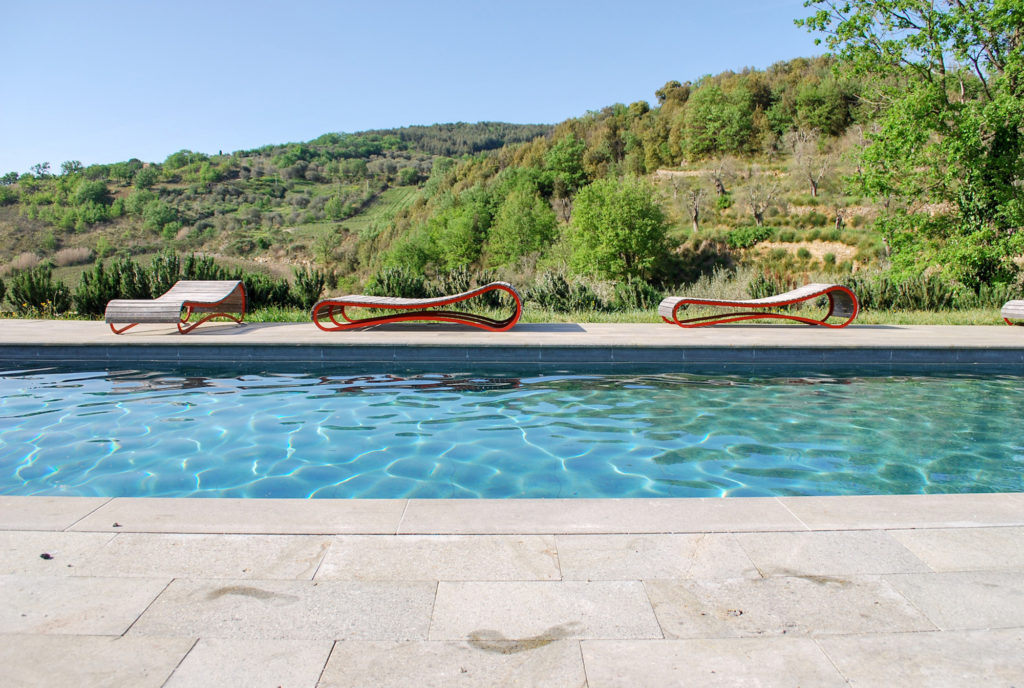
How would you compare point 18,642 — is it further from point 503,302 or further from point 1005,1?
point 1005,1

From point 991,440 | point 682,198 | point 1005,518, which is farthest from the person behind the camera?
point 682,198

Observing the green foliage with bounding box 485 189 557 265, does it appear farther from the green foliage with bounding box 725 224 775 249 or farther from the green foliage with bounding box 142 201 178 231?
the green foliage with bounding box 142 201 178 231

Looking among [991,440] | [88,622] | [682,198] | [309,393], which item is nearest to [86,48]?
[309,393]

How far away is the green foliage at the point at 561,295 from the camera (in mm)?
10180

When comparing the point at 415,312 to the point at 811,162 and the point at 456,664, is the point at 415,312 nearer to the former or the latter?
the point at 456,664

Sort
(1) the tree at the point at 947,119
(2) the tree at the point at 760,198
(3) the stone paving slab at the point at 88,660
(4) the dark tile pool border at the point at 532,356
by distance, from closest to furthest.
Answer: (3) the stone paving slab at the point at 88,660 → (4) the dark tile pool border at the point at 532,356 → (1) the tree at the point at 947,119 → (2) the tree at the point at 760,198

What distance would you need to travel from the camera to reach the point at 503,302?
33.1 feet

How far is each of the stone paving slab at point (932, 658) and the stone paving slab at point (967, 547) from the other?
37 cm

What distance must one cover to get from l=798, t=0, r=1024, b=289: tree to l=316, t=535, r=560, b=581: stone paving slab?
1330 centimetres

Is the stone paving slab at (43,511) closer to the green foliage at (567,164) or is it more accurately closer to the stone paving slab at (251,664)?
the stone paving slab at (251,664)

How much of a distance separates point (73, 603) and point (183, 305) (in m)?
6.17

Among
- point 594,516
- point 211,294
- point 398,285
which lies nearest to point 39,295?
point 211,294

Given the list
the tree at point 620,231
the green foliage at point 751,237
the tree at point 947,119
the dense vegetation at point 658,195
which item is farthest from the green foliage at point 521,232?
the tree at point 947,119

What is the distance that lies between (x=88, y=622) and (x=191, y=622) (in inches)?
9.9
